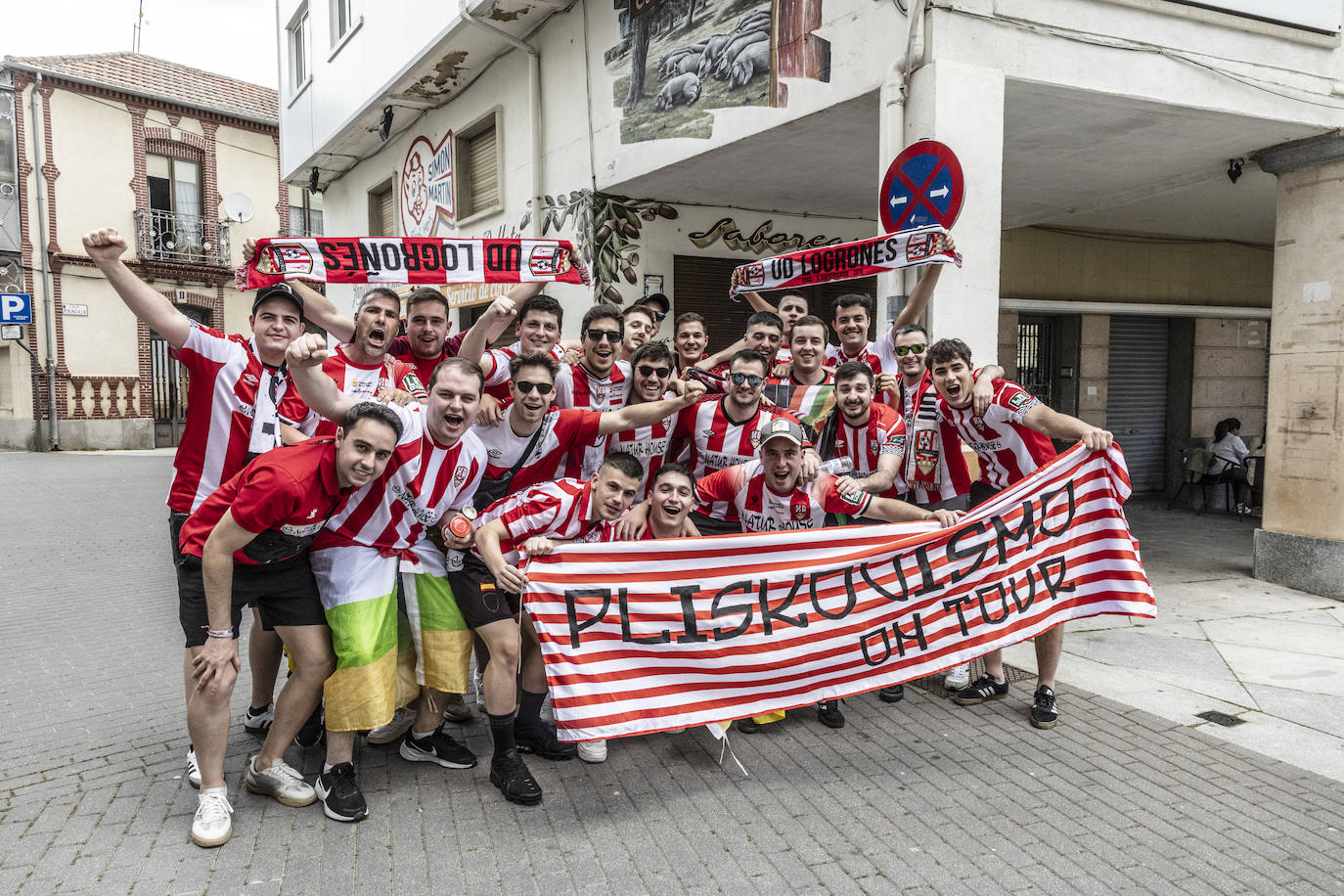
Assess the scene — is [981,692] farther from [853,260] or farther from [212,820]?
[212,820]

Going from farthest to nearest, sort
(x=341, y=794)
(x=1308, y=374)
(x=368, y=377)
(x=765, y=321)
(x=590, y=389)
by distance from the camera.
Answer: (x=1308, y=374), (x=765, y=321), (x=590, y=389), (x=368, y=377), (x=341, y=794)

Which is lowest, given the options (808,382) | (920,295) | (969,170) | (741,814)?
(741,814)

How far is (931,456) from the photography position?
202 inches

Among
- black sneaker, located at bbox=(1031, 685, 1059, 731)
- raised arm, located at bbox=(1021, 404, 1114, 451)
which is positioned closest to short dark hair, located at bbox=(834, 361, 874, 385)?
raised arm, located at bbox=(1021, 404, 1114, 451)

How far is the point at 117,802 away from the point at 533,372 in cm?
252

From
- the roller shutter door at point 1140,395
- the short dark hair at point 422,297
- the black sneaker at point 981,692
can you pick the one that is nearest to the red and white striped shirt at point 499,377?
the short dark hair at point 422,297

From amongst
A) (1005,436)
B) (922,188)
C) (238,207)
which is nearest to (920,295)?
(922,188)

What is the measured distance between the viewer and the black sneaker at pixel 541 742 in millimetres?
4246

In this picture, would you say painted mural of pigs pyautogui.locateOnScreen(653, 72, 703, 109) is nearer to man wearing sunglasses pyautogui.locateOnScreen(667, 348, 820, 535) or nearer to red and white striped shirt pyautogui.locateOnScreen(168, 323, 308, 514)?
man wearing sunglasses pyautogui.locateOnScreen(667, 348, 820, 535)

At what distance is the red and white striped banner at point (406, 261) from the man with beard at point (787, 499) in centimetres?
198

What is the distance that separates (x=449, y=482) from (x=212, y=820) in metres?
1.59

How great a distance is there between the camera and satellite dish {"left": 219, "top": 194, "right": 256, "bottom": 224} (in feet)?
83.0

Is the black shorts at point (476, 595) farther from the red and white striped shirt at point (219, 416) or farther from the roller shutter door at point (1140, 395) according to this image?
the roller shutter door at point (1140, 395)

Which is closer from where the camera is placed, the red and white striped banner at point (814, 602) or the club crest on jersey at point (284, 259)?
the red and white striped banner at point (814, 602)
